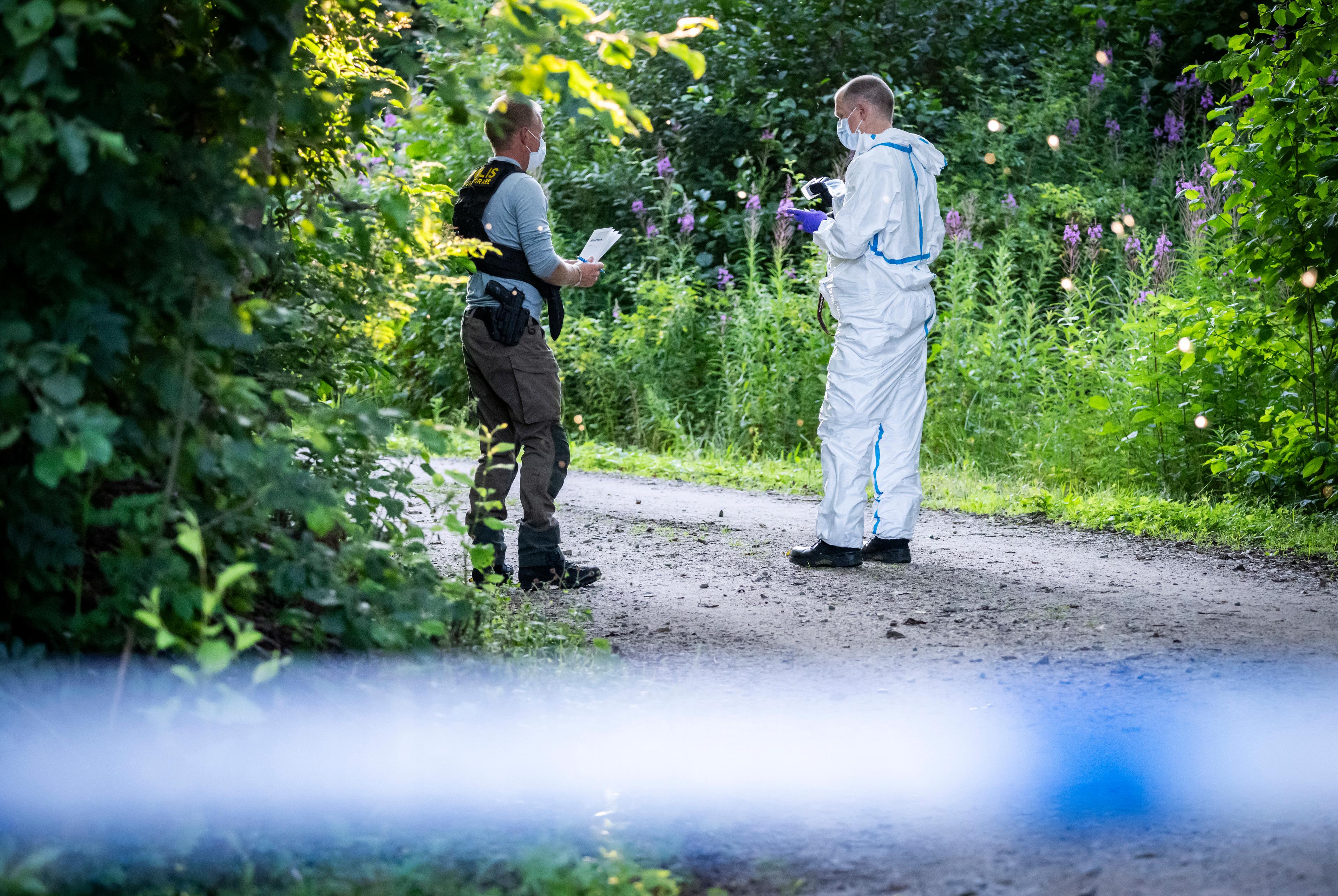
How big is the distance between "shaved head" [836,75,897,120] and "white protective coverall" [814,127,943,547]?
13 cm

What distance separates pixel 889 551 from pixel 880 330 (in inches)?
43.9

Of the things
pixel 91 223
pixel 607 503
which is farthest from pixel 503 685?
pixel 607 503

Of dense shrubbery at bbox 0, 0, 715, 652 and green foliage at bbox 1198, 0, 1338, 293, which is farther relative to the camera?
green foliage at bbox 1198, 0, 1338, 293

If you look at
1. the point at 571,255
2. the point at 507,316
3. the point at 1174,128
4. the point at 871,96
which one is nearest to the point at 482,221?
the point at 507,316

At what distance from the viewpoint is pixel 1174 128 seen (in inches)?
501

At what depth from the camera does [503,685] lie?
11.0ft

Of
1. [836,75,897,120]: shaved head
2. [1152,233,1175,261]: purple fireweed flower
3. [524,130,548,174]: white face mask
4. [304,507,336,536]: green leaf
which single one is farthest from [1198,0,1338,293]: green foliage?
[304,507,336,536]: green leaf

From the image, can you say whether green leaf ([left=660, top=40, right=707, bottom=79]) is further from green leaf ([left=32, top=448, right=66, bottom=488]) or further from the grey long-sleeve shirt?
the grey long-sleeve shirt

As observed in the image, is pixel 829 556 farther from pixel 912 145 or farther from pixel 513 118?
pixel 513 118

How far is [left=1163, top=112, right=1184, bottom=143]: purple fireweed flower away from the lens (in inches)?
494

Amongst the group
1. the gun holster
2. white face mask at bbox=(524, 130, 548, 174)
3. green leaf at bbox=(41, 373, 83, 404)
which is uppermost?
white face mask at bbox=(524, 130, 548, 174)

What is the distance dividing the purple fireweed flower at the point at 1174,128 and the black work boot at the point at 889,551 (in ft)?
28.0

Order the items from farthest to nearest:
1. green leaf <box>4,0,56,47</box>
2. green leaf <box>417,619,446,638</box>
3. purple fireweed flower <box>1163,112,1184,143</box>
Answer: purple fireweed flower <box>1163,112,1184,143</box>
green leaf <box>417,619,446,638</box>
green leaf <box>4,0,56,47</box>

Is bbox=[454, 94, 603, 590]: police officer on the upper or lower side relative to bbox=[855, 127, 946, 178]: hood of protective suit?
lower
